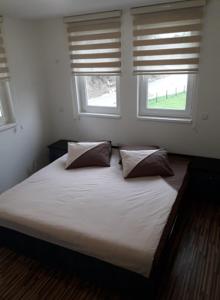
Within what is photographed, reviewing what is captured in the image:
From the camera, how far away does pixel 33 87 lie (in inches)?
132

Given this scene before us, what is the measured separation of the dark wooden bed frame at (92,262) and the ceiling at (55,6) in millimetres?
2168

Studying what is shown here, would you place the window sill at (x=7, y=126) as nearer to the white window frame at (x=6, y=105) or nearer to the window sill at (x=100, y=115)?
the white window frame at (x=6, y=105)

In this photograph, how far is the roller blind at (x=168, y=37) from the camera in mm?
2457

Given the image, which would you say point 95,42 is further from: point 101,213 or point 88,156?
point 101,213

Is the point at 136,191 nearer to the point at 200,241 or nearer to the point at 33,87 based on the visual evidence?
the point at 200,241

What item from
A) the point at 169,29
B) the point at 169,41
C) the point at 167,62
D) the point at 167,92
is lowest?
the point at 167,92

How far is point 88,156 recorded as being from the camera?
9.18 feet

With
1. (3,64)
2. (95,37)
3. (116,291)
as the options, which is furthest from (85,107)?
(116,291)

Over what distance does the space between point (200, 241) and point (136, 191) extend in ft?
2.61

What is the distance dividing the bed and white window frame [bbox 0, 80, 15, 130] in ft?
3.25

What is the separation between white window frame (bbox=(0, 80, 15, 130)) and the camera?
9.68 ft

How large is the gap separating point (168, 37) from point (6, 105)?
221 cm

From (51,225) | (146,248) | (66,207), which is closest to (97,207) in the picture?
(66,207)

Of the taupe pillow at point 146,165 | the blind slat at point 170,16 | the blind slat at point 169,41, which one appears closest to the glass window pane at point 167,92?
the blind slat at point 169,41
